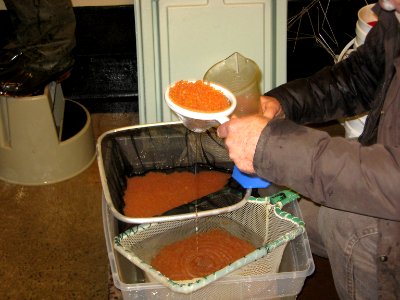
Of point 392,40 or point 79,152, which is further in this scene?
point 79,152

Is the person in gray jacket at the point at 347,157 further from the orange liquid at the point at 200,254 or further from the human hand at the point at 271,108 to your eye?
the orange liquid at the point at 200,254

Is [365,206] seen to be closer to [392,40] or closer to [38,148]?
[392,40]

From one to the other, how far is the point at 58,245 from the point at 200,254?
633 millimetres

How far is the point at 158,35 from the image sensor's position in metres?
1.74

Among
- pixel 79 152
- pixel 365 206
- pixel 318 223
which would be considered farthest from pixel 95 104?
pixel 365 206

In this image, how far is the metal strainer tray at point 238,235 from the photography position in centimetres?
104

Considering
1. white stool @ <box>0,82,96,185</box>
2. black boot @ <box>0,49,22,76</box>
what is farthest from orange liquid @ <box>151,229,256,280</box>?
black boot @ <box>0,49,22,76</box>

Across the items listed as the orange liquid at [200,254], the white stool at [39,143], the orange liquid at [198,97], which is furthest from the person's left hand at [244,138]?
the white stool at [39,143]

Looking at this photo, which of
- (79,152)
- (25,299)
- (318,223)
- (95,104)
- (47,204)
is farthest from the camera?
A: (95,104)

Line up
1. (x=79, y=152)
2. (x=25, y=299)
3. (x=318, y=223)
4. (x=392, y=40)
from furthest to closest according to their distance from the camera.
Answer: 1. (x=79, y=152)
2. (x=25, y=299)
3. (x=318, y=223)
4. (x=392, y=40)

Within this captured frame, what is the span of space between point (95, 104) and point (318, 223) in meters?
1.47

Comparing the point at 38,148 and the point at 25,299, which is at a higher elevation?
the point at 38,148

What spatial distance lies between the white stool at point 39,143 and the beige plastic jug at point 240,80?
74 centimetres

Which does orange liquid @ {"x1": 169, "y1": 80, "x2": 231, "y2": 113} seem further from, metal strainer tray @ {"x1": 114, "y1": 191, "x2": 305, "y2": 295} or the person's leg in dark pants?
the person's leg in dark pants
